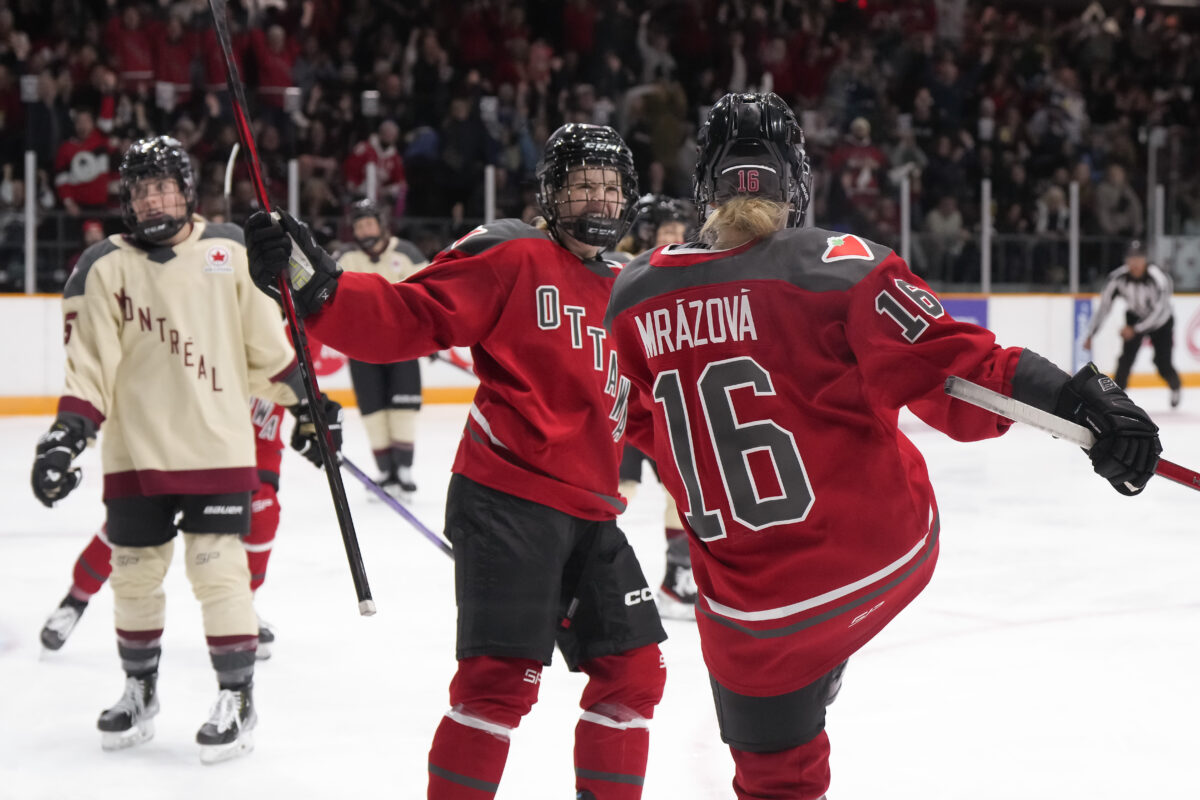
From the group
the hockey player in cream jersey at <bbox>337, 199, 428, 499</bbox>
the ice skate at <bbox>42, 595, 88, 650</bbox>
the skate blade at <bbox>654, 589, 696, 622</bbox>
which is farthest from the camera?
the hockey player in cream jersey at <bbox>337, 199, 428, 499</bbox>

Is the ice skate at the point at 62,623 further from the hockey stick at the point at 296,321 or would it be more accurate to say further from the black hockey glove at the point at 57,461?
the hockey stick at the point at 296,321

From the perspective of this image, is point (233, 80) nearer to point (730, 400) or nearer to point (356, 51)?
point (730, 400)

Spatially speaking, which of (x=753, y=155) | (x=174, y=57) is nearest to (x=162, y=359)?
(x=753, y=155)

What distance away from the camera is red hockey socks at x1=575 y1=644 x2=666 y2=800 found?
217 centimetres

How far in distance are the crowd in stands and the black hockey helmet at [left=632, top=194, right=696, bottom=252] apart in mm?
3002

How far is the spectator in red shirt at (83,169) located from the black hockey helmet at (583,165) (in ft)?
23.6

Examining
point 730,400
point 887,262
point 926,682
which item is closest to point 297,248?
point 730,400

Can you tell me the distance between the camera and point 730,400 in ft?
5.54

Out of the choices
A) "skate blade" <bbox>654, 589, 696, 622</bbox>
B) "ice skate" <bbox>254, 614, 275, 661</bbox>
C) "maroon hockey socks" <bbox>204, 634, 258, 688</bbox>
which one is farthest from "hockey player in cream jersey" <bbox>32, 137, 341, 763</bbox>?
"skate blade" <bbox>654, 589, 696, 622</bbox>

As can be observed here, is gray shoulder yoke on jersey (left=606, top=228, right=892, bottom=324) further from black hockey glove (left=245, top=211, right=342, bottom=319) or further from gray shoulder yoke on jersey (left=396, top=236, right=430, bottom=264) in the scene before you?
gray shoulder yoke on jersey (left=396, top=236, right=430, bottom=264)

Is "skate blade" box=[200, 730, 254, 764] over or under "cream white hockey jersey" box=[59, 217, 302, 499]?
under

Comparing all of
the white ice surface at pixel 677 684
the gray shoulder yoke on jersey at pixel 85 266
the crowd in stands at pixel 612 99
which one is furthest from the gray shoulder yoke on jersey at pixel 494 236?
the crowd in stands at pixel 612 99

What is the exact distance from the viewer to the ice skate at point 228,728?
288 cm

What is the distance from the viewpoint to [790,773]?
65.7 inches
